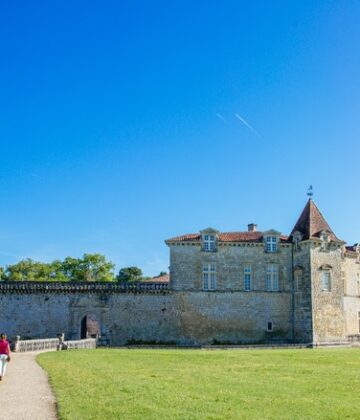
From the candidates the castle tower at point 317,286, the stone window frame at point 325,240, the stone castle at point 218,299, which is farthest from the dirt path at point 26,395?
the stone window frame at point 325,240

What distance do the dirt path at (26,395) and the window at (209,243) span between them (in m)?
25.3

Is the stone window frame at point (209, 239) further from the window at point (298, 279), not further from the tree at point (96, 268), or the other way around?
the tree at point (96, 268)

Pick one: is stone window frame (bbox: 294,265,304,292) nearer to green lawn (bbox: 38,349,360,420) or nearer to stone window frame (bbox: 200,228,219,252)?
stone window frame (bbox: 200,228,219,252)

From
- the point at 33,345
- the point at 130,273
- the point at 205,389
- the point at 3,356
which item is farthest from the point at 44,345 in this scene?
the point at 130,273

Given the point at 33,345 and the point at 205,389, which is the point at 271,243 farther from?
the point at 205,389

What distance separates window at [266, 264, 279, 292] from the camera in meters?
44.2

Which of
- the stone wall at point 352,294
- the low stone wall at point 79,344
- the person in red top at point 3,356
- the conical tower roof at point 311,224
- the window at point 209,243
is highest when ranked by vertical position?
the conical tower roof at point 311,224

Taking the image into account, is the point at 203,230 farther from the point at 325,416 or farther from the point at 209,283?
the point at 325,416

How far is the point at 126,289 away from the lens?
42.9 meters

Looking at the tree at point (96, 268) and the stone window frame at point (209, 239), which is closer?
the stone window frame at point (209, 239)

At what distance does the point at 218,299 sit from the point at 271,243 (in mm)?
6426

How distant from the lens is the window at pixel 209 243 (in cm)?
4403

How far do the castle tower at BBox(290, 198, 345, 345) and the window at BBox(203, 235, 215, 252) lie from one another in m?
6.81

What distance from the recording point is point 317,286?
139 feet
